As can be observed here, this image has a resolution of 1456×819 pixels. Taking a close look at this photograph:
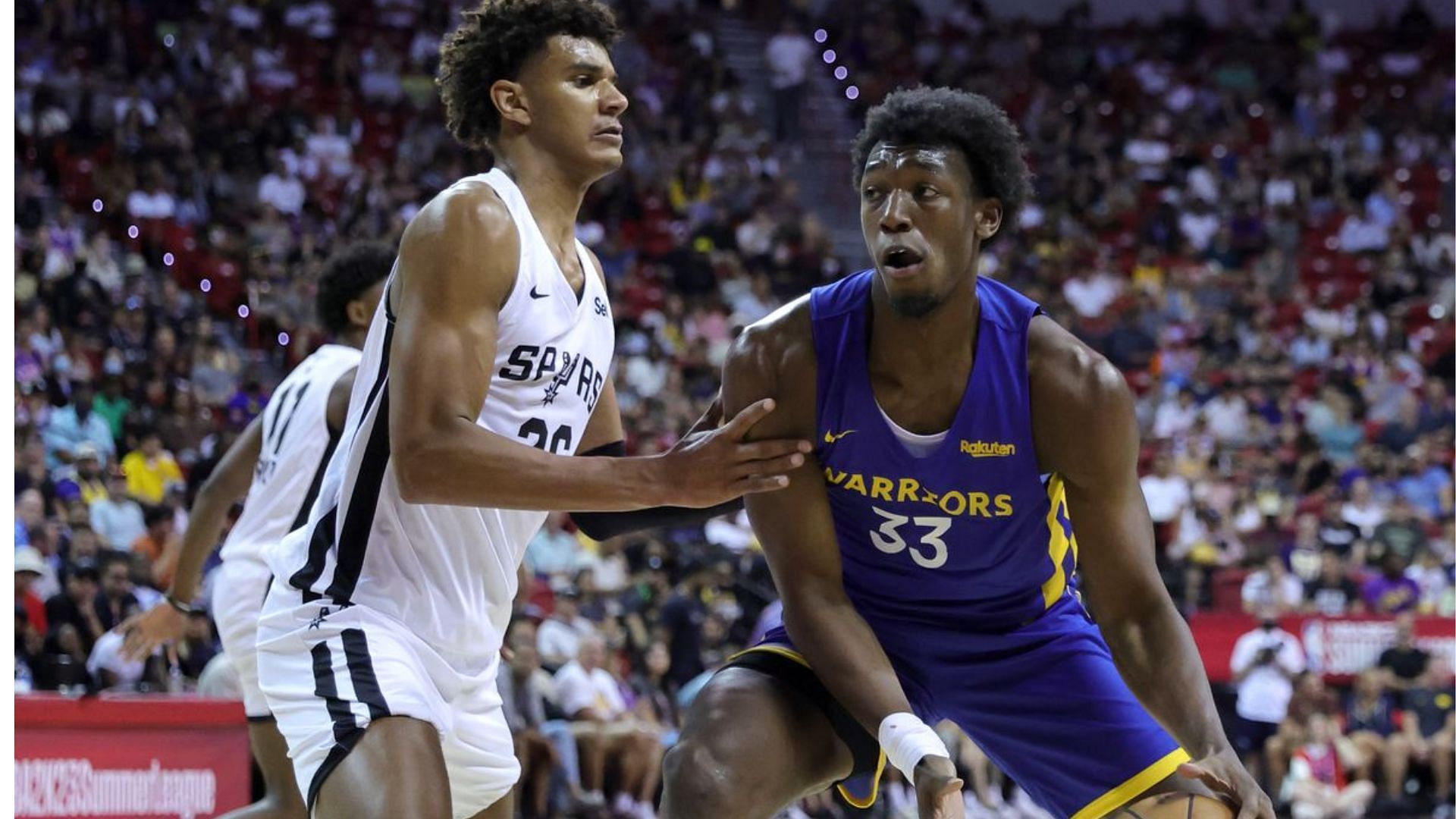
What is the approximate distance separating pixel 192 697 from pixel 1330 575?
9334 mm

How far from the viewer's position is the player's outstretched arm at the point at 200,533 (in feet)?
20.4

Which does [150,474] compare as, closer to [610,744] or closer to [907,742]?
[610,744]

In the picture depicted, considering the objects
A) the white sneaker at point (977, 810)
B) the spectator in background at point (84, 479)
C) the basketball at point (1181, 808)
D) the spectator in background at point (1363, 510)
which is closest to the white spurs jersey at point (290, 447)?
the basketball at point (1181, 808)

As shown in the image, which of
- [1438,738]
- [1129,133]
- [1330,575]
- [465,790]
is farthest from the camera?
[1129,133]

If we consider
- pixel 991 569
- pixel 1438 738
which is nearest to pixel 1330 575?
pixel 1438 738

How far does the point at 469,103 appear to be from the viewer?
449cm

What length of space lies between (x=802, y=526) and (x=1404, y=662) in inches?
385

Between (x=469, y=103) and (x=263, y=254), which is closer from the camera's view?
(x=469, y=103)

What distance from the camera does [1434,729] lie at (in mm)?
12461

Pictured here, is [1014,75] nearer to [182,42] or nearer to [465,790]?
[182,42]

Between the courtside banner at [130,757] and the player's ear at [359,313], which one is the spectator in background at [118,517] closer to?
the courtside banner at [130,757]

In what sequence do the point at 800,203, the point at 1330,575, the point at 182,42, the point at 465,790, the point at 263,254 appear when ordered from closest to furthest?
the point at 465,790 < the point at 1330,575 < the point at 263,254 < the point at 182,42 < the point at 800,203

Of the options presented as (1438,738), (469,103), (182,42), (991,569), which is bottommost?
(1438,738)

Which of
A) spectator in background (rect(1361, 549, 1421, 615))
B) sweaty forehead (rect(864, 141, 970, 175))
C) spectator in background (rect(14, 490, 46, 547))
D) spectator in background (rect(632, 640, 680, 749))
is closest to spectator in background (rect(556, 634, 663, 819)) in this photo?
spectator in background (rect(632, 640, 680, 749))
